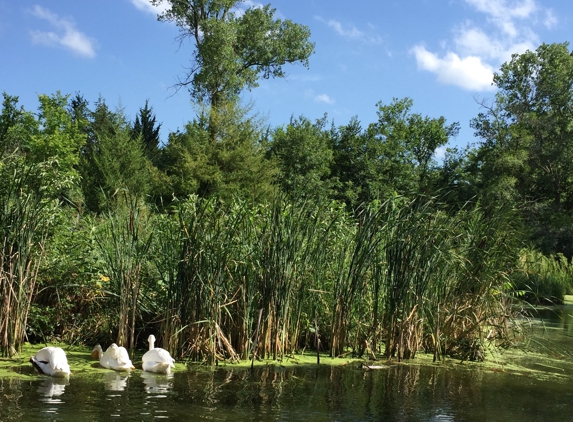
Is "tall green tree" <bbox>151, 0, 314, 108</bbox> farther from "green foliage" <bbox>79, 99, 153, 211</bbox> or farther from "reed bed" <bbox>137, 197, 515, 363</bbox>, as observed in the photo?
"reed bed" <bbox>137, 197, 515, 363</bbox>

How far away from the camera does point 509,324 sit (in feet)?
27.8

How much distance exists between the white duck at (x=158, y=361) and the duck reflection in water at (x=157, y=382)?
0.16 ft

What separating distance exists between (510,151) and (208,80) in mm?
16217

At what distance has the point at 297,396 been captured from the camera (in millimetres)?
5203

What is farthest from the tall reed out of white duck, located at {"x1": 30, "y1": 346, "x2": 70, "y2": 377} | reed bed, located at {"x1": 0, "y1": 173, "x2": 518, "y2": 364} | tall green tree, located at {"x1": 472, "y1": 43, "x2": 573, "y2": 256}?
tall green tree, located at {"x1": 472, "y1": 43, "x2": 573, "y2": 256}

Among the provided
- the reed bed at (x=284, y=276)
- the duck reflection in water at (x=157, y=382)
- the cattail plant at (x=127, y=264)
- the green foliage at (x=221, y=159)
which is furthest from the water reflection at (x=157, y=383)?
the green foliage at (x=221, y=159)

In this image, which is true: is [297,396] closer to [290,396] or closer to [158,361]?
[290,396]

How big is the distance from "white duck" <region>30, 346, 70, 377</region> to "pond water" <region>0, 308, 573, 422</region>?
0.33 ft

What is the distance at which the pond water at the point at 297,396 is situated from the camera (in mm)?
4516

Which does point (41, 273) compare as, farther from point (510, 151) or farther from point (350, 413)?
point (510, 151)

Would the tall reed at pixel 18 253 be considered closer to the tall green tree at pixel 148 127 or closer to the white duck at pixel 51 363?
the white duck at pixel 51 363

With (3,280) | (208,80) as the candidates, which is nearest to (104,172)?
(208,80)

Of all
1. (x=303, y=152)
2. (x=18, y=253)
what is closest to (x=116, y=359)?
(x=18, y=253)

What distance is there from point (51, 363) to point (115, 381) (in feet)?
1.84
